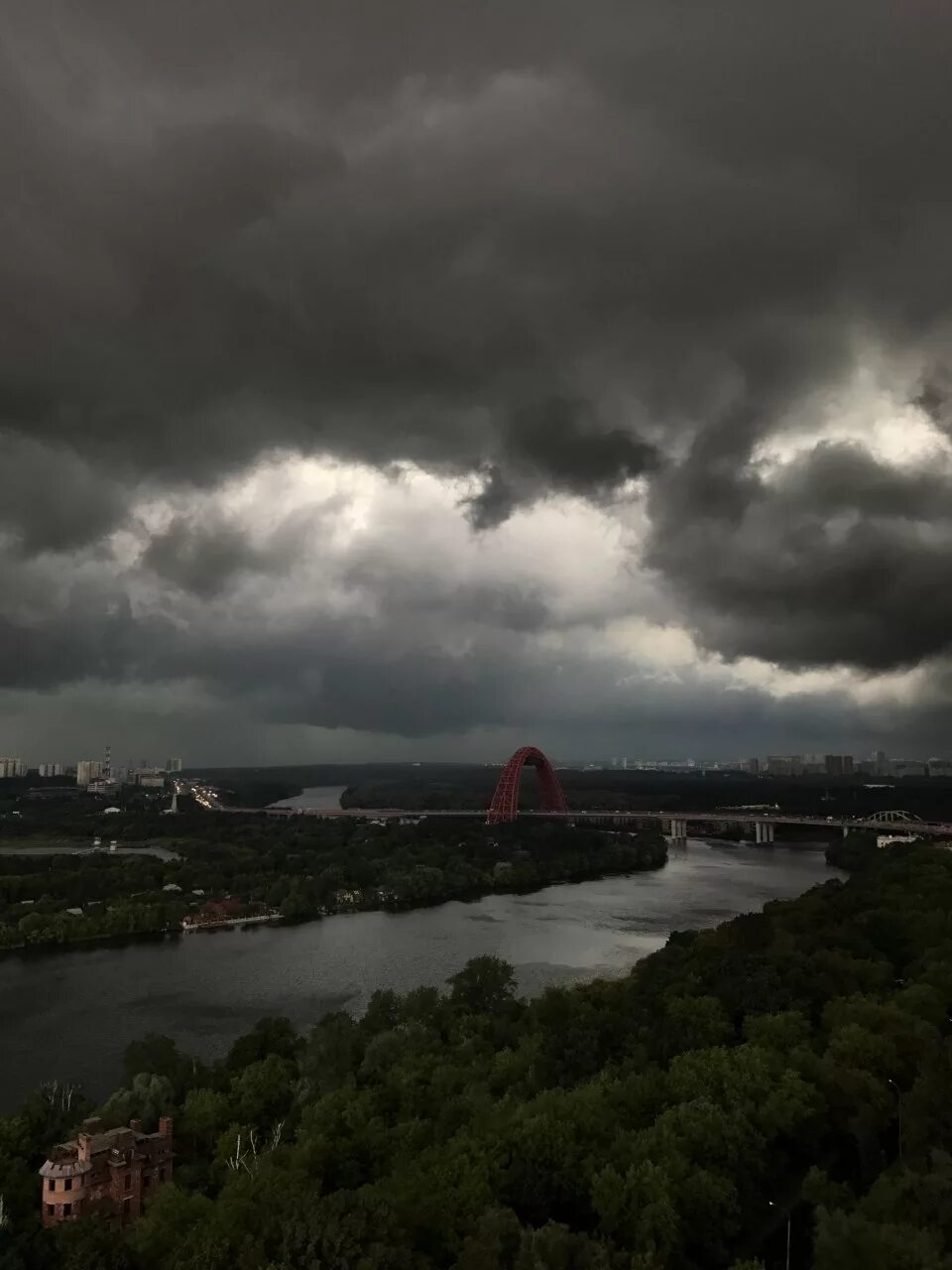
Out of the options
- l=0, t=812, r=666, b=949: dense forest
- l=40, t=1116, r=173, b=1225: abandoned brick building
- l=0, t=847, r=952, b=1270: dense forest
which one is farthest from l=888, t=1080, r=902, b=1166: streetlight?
l=0, t=812, r=666, b=949: dense forest

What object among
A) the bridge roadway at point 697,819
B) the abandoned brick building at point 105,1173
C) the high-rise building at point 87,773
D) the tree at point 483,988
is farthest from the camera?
the high-rise building at point 87,773

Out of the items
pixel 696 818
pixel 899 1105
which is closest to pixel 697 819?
pixel 696 818

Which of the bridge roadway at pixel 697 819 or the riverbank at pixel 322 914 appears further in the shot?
the bridge roadway at pixel 697 819

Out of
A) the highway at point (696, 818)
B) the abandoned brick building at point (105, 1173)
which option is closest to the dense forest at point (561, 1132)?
the abandoned brick building at point (105, 1173)

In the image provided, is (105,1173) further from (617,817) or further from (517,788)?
(617,817)

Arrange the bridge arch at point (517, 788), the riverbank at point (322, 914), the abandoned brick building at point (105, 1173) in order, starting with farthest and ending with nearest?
the bridge arch at point (517, 788), the riverbank at point (322, 914), the abandoned brick building at point (105, 1173)

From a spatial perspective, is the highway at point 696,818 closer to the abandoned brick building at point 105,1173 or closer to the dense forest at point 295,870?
the dense forest at point 295,870
